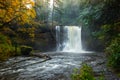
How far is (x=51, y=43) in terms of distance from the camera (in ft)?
117

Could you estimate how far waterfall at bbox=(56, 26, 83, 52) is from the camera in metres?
36.8

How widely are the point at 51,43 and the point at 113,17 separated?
17391 mm

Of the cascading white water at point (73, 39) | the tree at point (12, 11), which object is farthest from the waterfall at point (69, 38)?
the tree at point (12, 11)

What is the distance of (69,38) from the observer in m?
37.2

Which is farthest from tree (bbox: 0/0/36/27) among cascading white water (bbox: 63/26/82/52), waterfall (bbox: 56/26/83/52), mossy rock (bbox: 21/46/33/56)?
cascading white water (bbox: 63/26/82/52)

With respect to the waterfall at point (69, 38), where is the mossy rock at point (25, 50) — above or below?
below

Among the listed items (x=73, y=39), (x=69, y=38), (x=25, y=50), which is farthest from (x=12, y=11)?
(x=73, y=39)

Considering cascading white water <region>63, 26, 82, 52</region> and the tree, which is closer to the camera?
the tree

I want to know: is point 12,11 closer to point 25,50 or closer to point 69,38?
point 25,50

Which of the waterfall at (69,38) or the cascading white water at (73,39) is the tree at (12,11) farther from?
the cascading white water at (73,39)

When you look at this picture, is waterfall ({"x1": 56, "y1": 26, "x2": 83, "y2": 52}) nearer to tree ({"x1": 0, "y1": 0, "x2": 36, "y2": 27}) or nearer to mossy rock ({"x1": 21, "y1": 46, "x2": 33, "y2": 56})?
mossy rock ({"x1": 21, "y1": 46, "x2": 33, "y2": 56})

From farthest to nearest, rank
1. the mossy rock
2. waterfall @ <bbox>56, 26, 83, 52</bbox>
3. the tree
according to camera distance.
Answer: waterfall @ <bbox>56, 26, 83, 52</bbox> < the mossy rock < the tree

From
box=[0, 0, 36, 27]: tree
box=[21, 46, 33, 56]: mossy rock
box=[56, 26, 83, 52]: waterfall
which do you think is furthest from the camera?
box=[56, 26, 83, 52]: waterfall

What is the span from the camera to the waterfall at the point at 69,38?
36.8 metres
